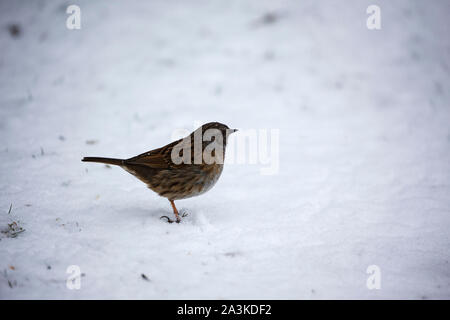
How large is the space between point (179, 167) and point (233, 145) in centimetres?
252

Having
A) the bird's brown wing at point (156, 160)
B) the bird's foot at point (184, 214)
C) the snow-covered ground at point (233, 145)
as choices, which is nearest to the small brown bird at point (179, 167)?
the bird's brown wing at point (156, 160)

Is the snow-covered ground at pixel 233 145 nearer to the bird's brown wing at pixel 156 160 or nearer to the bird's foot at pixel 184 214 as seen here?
the bird's foot at pixel 184 214

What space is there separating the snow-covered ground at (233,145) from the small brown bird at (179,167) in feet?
1.23

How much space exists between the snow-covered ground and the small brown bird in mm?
376

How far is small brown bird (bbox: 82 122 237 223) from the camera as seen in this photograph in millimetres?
3857

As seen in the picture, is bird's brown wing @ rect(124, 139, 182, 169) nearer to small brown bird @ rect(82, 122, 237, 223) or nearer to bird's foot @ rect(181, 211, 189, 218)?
small brown bird @ rect(82, 122, 237, 223)

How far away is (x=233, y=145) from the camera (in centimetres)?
631

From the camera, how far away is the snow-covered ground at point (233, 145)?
3.27 metres

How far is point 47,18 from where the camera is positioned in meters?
9.15

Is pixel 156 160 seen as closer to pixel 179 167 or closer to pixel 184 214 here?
pixel 179 167

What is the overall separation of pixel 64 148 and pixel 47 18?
5.14 m

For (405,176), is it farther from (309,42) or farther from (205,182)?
(309,42)

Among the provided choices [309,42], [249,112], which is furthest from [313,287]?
[309,42]

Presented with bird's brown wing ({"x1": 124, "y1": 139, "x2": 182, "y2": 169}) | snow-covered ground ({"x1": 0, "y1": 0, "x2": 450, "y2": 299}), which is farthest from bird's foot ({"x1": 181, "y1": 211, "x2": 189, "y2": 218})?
bird's brown wing ({"x1": 124, "y1": 139, "x2": 182, "y2": 169})
